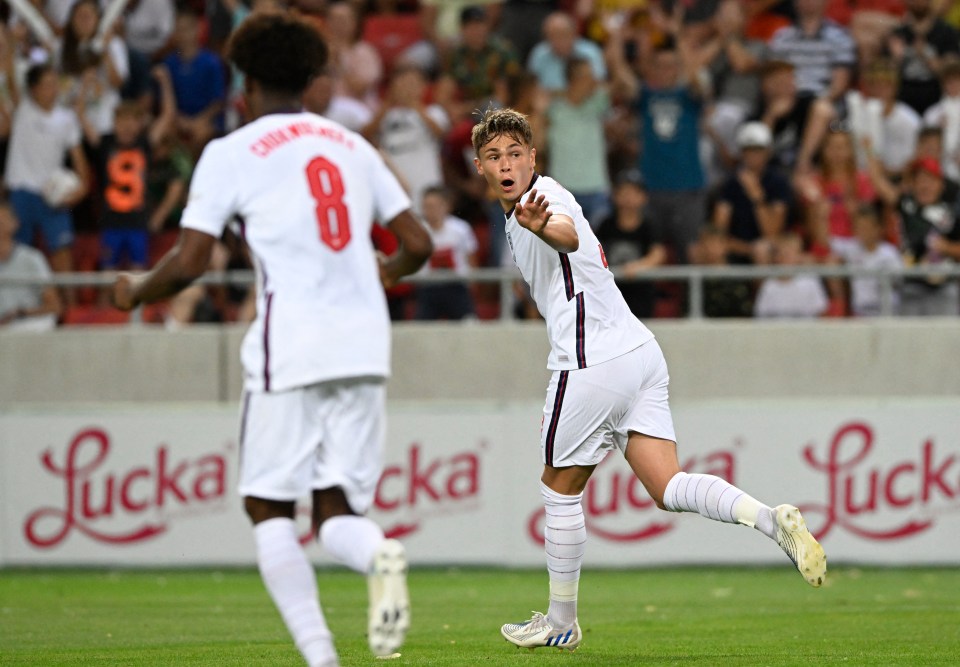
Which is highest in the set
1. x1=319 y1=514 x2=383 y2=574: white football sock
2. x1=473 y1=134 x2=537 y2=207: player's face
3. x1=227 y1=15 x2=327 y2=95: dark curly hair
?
x1=227 y1=15 x2=327 y2=95: dark curly hair

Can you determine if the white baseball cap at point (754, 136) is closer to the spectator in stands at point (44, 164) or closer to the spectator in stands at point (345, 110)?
the spectator in stands at point (345, 110)

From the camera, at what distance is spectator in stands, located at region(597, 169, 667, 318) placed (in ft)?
Result: 43.8

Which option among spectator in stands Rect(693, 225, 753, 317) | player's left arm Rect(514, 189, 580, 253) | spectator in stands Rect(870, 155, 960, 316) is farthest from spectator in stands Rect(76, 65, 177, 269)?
player's left arm Rect(514, 189, 580, 253)

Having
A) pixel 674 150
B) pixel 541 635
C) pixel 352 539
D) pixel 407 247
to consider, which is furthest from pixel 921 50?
pixel 352 539

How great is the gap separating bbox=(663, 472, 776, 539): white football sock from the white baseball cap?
791cm

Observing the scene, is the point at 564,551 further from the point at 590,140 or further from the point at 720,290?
the point at 590,140

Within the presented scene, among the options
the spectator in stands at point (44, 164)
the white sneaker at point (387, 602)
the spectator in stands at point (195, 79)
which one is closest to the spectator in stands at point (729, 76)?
the spectator in stands at point (195, 79)

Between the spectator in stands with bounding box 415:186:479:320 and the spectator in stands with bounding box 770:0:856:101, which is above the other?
the spectator in stands with bounding box 770:0:856:101

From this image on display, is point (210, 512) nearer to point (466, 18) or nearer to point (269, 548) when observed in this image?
point (466, 18)

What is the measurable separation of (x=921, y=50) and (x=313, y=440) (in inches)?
451

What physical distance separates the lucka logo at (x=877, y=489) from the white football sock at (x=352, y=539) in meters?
7.73

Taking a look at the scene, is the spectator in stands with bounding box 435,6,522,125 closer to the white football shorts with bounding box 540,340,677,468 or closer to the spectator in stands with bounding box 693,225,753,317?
the spectator in stands with bounding box 693,225,753,317

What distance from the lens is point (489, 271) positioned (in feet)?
43.6

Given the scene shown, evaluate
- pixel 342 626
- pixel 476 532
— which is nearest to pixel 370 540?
pixel 342 626
